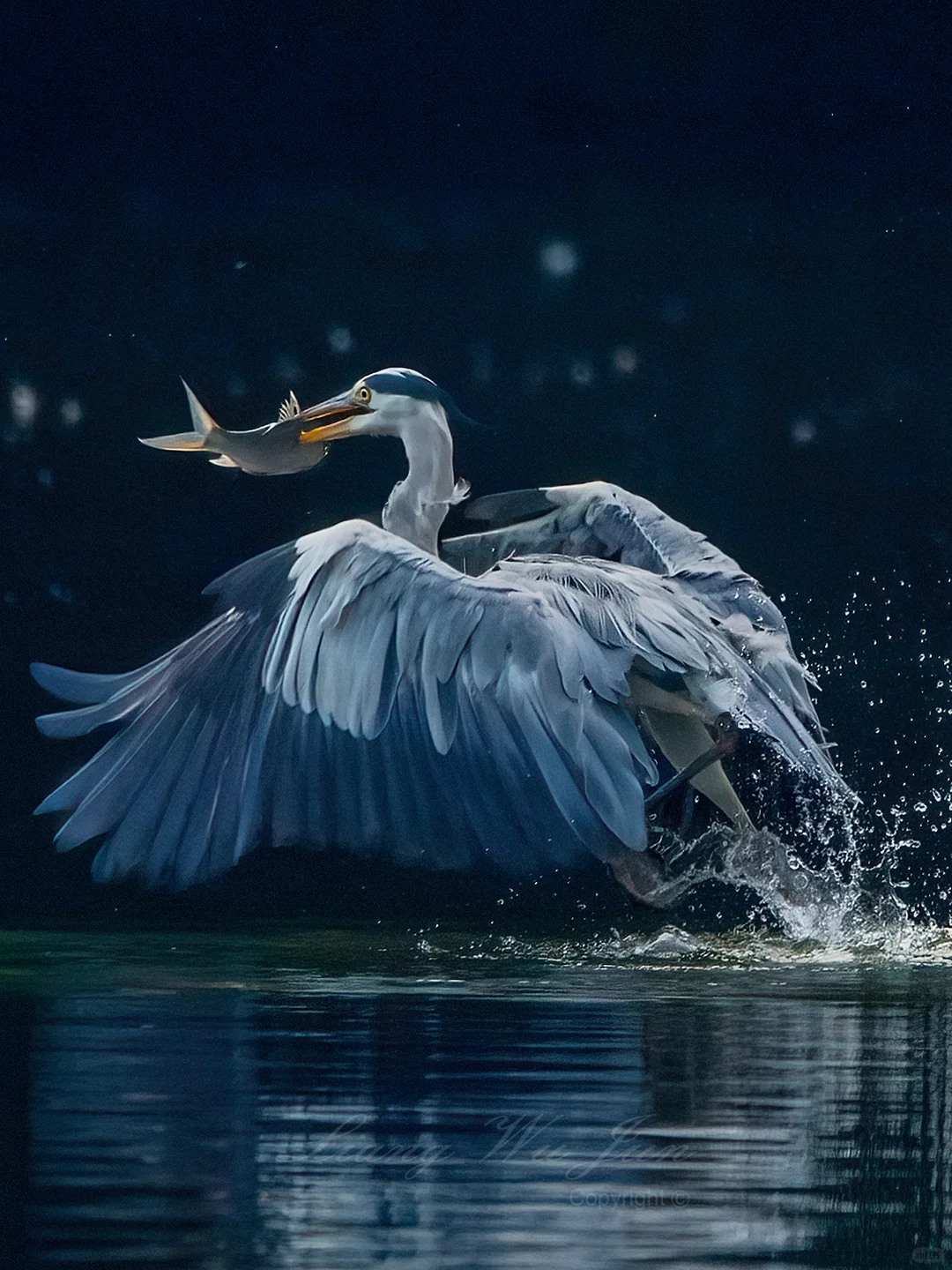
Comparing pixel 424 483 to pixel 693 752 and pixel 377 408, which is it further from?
pixel 693 752

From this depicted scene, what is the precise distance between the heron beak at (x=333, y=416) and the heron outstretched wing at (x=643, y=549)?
32 cm

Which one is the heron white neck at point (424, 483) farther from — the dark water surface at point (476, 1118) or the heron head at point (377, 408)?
the dark water surface at point (476, 1118)

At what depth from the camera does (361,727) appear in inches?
142

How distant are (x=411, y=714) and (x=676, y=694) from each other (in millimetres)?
967

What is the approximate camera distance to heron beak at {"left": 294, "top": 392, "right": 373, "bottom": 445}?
495 centimetres

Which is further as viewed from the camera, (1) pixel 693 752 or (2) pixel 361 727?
(1) pixel 693 752

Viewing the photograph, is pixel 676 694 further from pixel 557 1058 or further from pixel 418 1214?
pixel 418 1214

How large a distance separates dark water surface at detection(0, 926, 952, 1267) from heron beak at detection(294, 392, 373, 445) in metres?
1.27

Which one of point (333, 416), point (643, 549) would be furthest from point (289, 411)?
point (643, 549)

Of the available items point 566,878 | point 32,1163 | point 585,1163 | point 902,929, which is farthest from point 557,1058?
point 566,878

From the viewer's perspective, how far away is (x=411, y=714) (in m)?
3.66

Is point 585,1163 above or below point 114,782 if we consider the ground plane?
below

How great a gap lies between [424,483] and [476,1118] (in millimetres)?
2329

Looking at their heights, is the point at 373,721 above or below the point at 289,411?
below
